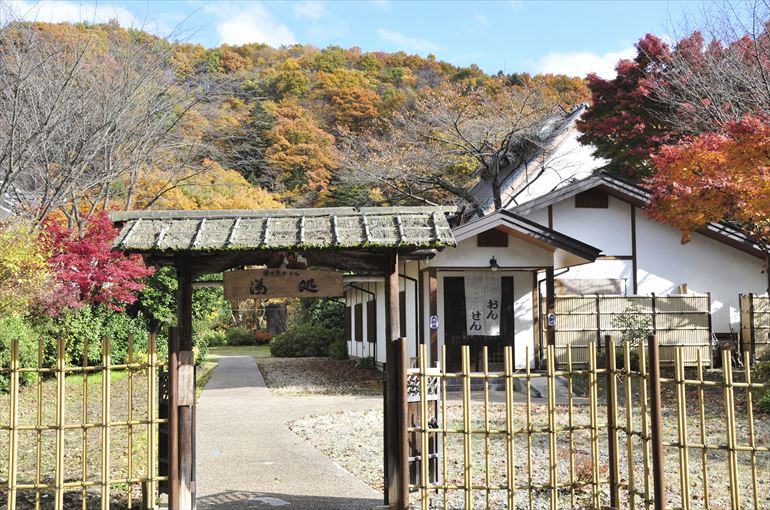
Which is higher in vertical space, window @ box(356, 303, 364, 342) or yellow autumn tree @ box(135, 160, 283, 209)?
yellow autumn tree @ box(135, 160, 283, 209)

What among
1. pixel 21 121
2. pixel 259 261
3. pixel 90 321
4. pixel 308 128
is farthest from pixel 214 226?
pixel 308 128

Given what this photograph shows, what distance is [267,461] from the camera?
32.9 ft

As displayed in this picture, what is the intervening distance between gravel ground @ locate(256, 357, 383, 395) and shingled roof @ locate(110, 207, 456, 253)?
10942 mm

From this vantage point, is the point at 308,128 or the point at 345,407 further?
the point at 308,128

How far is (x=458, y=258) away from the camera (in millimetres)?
18438

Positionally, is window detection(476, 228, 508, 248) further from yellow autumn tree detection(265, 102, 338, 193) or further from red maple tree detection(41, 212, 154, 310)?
yellow autumn tree detection(265, 102, 338, 193)

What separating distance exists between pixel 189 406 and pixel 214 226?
1.75 m

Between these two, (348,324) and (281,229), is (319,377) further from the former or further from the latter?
(281,229)

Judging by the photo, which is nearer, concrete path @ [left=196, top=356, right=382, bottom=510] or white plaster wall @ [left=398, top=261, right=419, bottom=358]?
concrete path @ [left=196, top=356, right=382, bottom=510]

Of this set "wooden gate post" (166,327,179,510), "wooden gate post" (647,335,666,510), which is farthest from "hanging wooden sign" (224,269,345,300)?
"wooden gate post" (647,335,666,510)

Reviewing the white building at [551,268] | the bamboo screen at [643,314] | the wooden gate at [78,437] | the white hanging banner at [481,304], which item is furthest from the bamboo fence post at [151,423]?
the bamboo screen at [643,314]

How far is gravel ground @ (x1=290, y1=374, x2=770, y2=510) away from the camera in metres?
8.16

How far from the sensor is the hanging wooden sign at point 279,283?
743 centimetres

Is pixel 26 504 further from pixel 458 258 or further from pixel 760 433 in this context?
pixel 458 258
